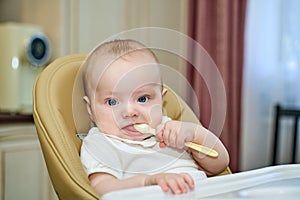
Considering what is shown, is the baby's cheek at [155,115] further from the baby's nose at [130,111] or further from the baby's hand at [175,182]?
the baby's hand at [175,182]

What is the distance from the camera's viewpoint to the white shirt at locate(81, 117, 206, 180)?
981 mm

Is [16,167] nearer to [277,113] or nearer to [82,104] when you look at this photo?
[82,104]

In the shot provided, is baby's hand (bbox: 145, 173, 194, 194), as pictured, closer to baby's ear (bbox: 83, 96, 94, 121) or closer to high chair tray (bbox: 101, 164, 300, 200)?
high chair tray (bbox: 101, 164, 300, 200)

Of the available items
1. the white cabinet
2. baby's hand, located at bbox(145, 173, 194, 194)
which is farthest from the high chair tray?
the white cabinet

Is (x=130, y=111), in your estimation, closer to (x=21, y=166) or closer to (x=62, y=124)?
(x=62, y=124)

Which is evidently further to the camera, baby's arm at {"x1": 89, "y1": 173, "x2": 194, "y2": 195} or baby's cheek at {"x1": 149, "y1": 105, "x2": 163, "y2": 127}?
baby's cheek at {"x1": 149, "y1": 105, "x2": 163, "y2": 127}

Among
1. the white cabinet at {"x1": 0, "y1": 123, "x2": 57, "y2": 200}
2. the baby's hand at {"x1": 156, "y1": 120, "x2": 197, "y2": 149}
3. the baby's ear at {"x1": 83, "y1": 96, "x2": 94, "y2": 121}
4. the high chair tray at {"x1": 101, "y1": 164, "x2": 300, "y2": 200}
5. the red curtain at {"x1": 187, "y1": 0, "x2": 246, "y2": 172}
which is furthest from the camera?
the red curtain at {"x1": 187, "y1": 0, "x2": 246, "y2": 172}

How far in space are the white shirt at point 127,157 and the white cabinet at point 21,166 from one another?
92 centimetres

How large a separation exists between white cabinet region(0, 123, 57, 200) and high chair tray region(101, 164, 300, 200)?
1.16m

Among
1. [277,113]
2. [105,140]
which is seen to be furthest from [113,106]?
[277,113]

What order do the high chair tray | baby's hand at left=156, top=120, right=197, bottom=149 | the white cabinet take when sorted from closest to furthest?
the high chair tray < baby's hand at left=156, top=120, right=197, bottom=149 < the white cabinet

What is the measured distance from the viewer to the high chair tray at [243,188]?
29.0 inches

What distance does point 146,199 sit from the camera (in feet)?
2.38

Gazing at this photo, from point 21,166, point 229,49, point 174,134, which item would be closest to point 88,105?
point 174,134
